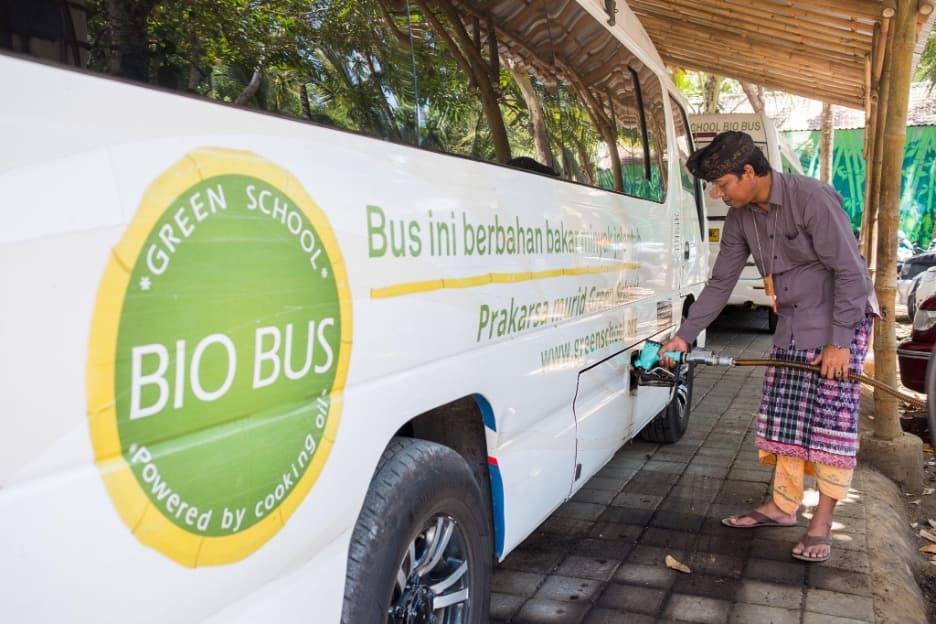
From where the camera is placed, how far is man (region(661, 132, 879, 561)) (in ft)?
12.2

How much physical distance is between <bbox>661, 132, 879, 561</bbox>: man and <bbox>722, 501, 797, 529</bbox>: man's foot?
16cm

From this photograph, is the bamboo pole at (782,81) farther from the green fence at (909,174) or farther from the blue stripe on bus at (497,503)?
the green fence at (909,174)

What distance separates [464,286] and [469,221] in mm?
198

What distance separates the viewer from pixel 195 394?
149 cm

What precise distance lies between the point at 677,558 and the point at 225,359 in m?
3.08

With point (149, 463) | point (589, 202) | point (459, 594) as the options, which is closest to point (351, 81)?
point (149, 463)

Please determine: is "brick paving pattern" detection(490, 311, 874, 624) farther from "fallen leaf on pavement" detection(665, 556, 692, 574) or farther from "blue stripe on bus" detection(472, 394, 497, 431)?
"blue stripe on bus" detection(472, 394, 497, 431)

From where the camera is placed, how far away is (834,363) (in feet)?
12.3

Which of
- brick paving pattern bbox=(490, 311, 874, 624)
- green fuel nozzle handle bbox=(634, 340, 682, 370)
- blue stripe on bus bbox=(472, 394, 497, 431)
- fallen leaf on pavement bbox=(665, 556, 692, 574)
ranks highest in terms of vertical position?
blue stripe on bus bbox=(472, 394, 497, 431)

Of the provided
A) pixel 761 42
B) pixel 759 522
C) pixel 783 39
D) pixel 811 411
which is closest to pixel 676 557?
pixel 759 522

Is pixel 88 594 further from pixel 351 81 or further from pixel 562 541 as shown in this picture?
pixel 562 541

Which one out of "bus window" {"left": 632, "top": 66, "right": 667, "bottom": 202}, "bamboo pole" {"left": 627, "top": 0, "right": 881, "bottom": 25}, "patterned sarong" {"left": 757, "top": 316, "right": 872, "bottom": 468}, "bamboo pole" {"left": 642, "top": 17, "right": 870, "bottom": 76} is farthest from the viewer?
"bamboo pole" {"left": 642, "top": 17, "right": 870, "bottom": 76}

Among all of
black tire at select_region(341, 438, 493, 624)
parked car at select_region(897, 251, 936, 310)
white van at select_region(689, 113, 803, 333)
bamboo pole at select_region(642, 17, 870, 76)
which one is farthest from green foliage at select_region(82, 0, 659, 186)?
parked car at select_region(897, 251, 936, 310)

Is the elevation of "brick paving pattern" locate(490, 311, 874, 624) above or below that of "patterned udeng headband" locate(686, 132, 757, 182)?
below
